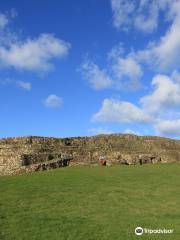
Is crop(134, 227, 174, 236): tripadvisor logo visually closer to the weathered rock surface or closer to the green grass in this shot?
the green grass

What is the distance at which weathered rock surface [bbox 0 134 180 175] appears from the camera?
32.1m

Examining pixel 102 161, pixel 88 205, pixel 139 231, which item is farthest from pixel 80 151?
pixel 139 231

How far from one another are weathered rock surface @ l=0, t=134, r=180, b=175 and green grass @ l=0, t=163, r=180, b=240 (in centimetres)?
641

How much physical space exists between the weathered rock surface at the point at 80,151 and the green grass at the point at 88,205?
6405mm

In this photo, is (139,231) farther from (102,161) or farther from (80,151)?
(80,151)

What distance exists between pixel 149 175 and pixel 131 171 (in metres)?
1.87

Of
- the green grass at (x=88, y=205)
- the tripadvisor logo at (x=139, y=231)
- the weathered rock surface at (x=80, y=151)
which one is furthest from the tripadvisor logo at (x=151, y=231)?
the weathered rock surface at (x=80, y=151)

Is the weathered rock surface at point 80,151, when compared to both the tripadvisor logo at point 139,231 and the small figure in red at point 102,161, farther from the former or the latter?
the tripadvisor logo at point 139,231

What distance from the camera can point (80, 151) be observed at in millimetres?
36281

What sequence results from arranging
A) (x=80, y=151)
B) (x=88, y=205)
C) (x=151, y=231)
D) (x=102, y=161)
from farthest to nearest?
(x=80, y=151) → (x=102, y=161) → (x=88, y=205) → (x=151, y=231)

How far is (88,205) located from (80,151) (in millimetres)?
19062

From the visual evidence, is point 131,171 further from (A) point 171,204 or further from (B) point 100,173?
(A) point 171,204

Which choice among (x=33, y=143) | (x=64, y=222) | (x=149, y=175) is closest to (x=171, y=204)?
(x=64, y=222)

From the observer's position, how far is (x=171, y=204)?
57.9 feet
